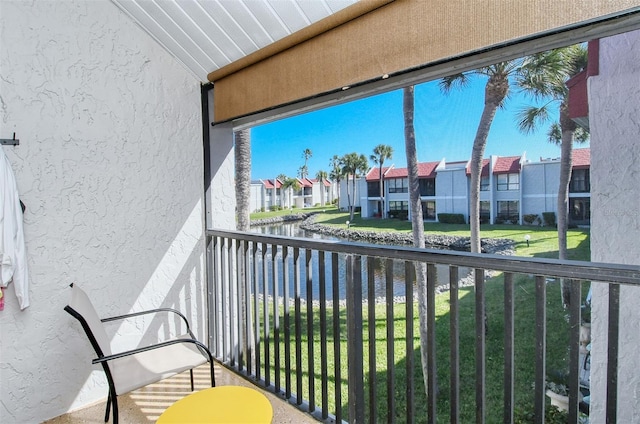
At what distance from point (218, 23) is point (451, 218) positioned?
6.66 feet

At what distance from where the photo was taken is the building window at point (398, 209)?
2486 millimetres

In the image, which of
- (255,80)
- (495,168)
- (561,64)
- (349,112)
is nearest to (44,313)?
(255,80)

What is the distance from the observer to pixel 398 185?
252 centimetres

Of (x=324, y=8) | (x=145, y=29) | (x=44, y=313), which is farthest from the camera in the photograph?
(x=145, y=29)

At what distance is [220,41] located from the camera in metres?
2.59

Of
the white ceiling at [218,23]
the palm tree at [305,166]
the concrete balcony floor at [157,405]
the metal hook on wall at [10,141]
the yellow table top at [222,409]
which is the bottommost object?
the concrete balcony floor at [157,405]

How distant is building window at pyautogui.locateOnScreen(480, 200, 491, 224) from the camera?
2.14m

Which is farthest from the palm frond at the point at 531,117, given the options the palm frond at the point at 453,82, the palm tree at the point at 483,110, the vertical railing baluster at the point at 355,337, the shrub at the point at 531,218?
the vertical railing baluster at the point at 355,337

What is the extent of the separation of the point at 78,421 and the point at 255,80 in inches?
103

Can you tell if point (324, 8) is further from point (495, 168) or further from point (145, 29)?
point (145, 29)

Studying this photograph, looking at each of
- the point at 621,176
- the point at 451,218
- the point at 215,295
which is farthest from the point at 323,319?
the point at 621,176

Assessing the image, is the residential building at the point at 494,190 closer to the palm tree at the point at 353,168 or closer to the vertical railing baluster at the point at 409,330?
the palm tree at the point at 353,168

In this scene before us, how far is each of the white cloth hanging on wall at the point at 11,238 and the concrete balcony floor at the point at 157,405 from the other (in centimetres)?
88

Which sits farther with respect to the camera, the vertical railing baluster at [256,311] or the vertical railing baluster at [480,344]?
the vertical railing baluster at [256,311]
